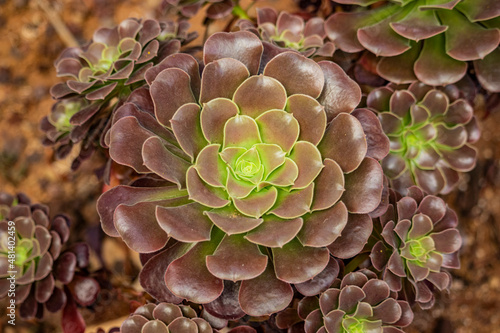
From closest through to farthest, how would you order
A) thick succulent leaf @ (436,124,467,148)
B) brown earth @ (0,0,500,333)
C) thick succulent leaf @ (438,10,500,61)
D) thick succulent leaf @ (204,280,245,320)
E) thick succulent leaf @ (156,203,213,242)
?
thick succulent leaf @ (156,203,213,242)
thick succulent leaf @ (204,280,245,320)
thick succulent leaf @ (438,10,500,61)
thick succulent leaf @ (436,124,467,148)
brown earth @ (0,0,500,333)

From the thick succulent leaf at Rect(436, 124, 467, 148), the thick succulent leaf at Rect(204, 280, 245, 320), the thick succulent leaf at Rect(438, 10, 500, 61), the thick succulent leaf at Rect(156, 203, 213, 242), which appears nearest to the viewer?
the thick succulent leaf at Rect(156, 203, 213, 242)

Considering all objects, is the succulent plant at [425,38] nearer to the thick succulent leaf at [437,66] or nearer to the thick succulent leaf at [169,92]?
the thick succulent leaf at [437,66]

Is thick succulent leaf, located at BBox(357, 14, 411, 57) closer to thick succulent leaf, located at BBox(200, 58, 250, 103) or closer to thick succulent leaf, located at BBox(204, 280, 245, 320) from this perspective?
thick succulent leaf, located at BBox(200, 58, 250, 103)

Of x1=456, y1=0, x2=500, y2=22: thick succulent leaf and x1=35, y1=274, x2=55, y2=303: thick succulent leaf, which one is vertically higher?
x1=456, y1=0, x2=500, y2=22: thick succulent leaf

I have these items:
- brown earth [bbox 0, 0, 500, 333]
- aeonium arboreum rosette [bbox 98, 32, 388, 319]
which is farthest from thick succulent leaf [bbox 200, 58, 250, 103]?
brown earth [bbox 0, 0, 500, 333]

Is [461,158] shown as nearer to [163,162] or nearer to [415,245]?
[415,245]

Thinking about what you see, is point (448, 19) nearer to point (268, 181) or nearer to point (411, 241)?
point (411, 241)
